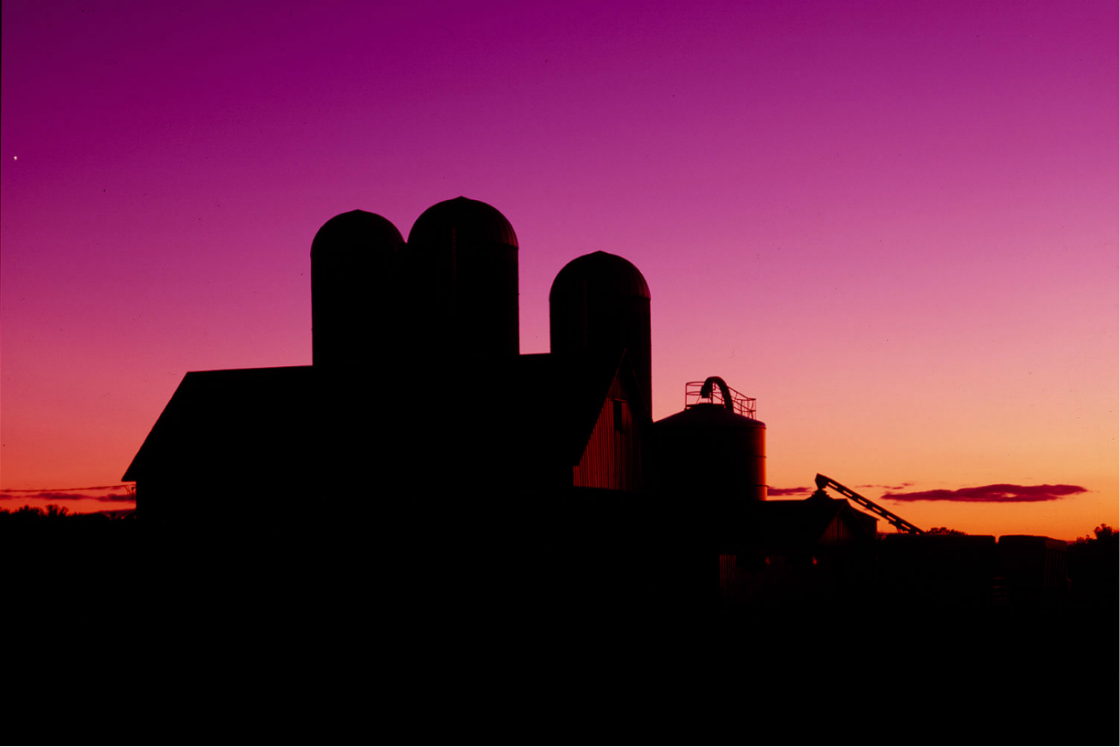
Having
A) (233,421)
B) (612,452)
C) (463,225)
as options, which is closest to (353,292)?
(463,225)

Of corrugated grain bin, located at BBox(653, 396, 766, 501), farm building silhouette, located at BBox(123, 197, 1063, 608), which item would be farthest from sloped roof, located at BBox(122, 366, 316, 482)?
corrugated grain bin, located at BBox(653, 396, 766, 501)

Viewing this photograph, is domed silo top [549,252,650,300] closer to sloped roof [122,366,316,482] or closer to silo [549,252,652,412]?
silo [549,252,652,412]

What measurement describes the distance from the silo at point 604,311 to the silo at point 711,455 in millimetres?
5117

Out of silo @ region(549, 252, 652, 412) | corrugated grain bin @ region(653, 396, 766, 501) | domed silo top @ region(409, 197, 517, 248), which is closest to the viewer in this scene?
domed silo top @ region(409, 197, 517, 248)

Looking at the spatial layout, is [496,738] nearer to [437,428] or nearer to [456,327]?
[437,428]

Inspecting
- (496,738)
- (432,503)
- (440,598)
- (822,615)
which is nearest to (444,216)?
(432,503)

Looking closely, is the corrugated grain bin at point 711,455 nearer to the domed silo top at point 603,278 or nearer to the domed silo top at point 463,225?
the domed silo top at point 603,278

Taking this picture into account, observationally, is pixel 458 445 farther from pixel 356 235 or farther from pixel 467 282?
pixel 356 235

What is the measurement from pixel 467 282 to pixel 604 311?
16.6 ft

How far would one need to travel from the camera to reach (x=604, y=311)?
35.5 meters

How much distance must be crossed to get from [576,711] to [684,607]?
15356mm

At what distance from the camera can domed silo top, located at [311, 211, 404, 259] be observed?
3378 centimetres

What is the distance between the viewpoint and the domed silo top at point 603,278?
116 ft

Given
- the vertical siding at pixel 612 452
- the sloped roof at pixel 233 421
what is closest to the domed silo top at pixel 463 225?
the sloped roof at pixel 233 421
